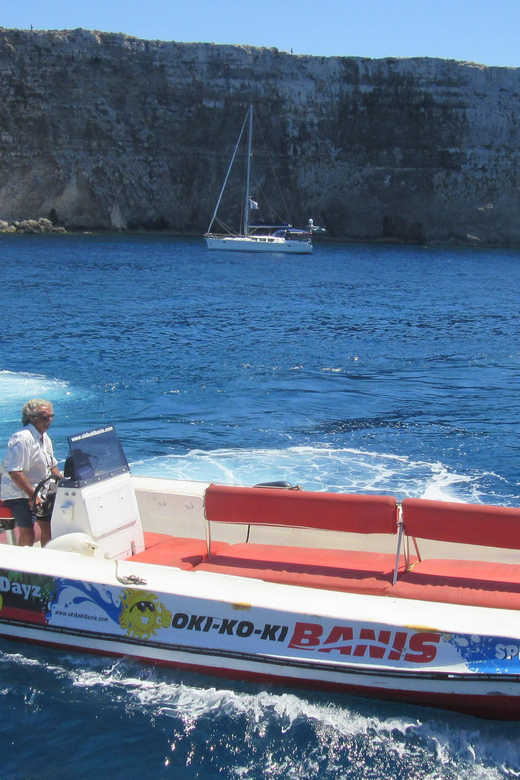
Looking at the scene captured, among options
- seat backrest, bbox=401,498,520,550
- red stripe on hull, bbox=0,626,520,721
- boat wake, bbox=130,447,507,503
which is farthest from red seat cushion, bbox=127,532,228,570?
boat wake, bbox=130,447,507,503

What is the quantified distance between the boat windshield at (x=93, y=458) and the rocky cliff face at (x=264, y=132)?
66151 millimetres

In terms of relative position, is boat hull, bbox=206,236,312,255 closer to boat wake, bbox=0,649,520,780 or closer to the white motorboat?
the white motorboat

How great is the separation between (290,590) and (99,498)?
1968 millimetres

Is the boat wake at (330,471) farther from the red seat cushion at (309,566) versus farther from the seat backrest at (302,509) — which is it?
the seat backrest at (302,509)

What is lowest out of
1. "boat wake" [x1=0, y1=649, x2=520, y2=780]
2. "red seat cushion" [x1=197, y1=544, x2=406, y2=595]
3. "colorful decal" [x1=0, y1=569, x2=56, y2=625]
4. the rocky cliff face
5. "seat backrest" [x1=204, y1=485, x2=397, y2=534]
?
"boat wake" [x1=0, y1=649, x2=520, y2=780]

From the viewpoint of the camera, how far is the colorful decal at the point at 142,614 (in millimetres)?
6043

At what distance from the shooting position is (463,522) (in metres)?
6.13


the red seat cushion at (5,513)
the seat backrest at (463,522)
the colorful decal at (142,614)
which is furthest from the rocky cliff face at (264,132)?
the seat backrest at (463,522)

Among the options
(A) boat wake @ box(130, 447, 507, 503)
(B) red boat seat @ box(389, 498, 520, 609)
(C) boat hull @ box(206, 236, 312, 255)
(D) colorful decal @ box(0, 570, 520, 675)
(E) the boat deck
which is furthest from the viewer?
(C) boat hull @ box(206, 236, 312, 255)

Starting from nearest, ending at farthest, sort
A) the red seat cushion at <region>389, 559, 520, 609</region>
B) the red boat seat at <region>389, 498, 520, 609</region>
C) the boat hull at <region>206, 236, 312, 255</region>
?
the red seat cushion at <region>389, 559, 520, 609</region>, the red boat seat at <region>389, 498, 520, 609</region>, the boat hull at <region>206, 236, 312, 255</region>

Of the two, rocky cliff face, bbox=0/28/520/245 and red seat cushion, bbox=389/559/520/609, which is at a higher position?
rocky cliff face, bbox=0/28/520/245

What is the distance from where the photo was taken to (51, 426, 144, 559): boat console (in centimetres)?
673

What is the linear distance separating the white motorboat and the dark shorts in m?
0.17

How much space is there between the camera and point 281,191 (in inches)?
2859
